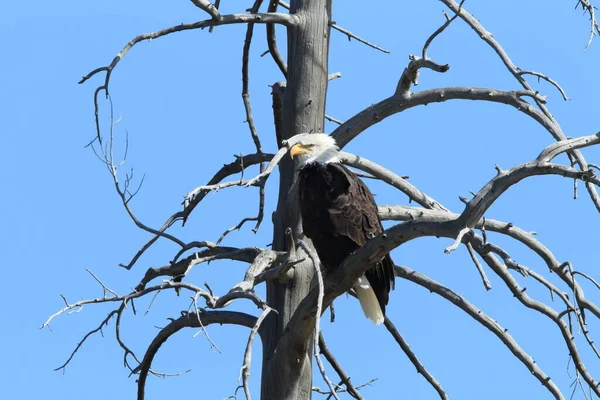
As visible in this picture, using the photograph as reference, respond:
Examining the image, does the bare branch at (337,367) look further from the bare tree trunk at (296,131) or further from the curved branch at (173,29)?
the curved branch at (173,29)

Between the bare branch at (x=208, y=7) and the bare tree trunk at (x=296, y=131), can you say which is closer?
the bare branch at (x=208, y=7)

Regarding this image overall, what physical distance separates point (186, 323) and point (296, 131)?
1.47 m

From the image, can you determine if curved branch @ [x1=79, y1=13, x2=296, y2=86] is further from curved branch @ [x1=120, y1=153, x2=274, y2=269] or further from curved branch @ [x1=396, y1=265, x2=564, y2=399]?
curved branch @ [x1=396, y1=265, x2=564, y2=399]

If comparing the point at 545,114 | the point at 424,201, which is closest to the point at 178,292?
the point at 424,201

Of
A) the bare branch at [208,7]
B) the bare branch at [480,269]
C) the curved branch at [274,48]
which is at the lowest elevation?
the bare branch at [480,269]

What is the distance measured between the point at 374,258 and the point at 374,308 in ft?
4.10

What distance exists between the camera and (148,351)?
671 cm

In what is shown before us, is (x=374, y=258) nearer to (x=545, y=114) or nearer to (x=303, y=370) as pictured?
Answer: (x=303, y=370)

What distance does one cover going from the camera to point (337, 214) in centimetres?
586

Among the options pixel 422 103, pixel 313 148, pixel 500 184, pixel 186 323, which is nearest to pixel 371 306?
pixel 313 148

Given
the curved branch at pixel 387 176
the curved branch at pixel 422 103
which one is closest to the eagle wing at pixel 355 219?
the curved branch at pixel 387 176

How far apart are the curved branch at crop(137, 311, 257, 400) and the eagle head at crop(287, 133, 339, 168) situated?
106 centimetres

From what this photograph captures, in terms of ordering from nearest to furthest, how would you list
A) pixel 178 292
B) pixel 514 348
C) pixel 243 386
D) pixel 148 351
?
pixel 243 386 → pixel 178 292 → pixel 514 348 → pixel 148 351

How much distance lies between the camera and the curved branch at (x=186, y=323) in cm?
613
